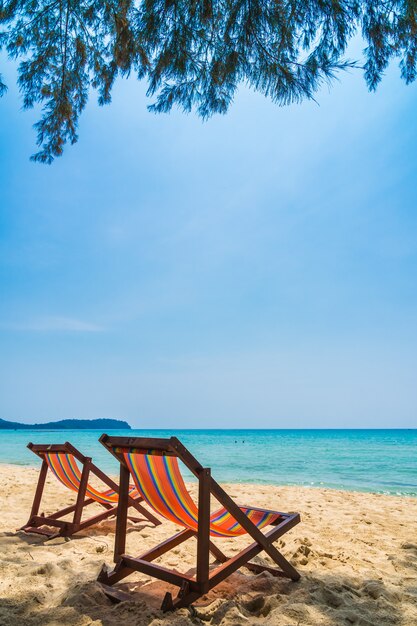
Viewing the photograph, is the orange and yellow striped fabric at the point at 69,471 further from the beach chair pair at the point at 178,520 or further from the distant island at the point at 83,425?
the distant island at the point at 83,425

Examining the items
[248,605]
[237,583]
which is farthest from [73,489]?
[248,605]

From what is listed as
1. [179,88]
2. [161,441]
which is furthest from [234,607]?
[179,88]

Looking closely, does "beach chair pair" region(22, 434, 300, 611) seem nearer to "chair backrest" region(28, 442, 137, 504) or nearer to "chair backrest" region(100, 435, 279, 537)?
"chair backrest" region(100, 435, 279, 537)

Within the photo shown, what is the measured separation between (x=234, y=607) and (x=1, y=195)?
1296cm

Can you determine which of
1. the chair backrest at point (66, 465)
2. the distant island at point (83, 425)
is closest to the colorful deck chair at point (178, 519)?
the chair backrest at point (66, 465)

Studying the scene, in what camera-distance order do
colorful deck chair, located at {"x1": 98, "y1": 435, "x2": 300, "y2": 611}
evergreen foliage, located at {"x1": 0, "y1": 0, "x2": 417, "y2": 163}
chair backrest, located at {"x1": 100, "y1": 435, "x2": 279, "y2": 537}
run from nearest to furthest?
colorful deck chair, located at {"x1": 98, "y1": 435, "x2": 300, "y2": 611}
chair backrest, located at {"x1": 100, "y1": 435, "x2": 279, "y2": 537}
evergreen foliage, located at {"x1": 0, "y1": 0, "x2": 417, "y2": 163}

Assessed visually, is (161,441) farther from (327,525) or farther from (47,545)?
(327,525)

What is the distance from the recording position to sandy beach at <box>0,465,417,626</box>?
77.9 inches

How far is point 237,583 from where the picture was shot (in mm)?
2506

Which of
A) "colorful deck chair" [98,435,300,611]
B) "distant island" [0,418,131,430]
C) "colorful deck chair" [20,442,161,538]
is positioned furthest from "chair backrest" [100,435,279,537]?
"distant island" [0,418,131,430]

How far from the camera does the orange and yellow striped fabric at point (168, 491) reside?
232 centimetres

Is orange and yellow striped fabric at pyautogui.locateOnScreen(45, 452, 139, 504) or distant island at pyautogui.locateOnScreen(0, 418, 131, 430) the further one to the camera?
distant island at pyautogui.locateOnScreen(0, 418, 131, 430)

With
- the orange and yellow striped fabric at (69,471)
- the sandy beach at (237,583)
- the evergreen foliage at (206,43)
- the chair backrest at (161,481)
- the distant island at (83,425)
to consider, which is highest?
the evergreen foliage at (206,43)

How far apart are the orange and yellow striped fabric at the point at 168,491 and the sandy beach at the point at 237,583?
0.37 m
